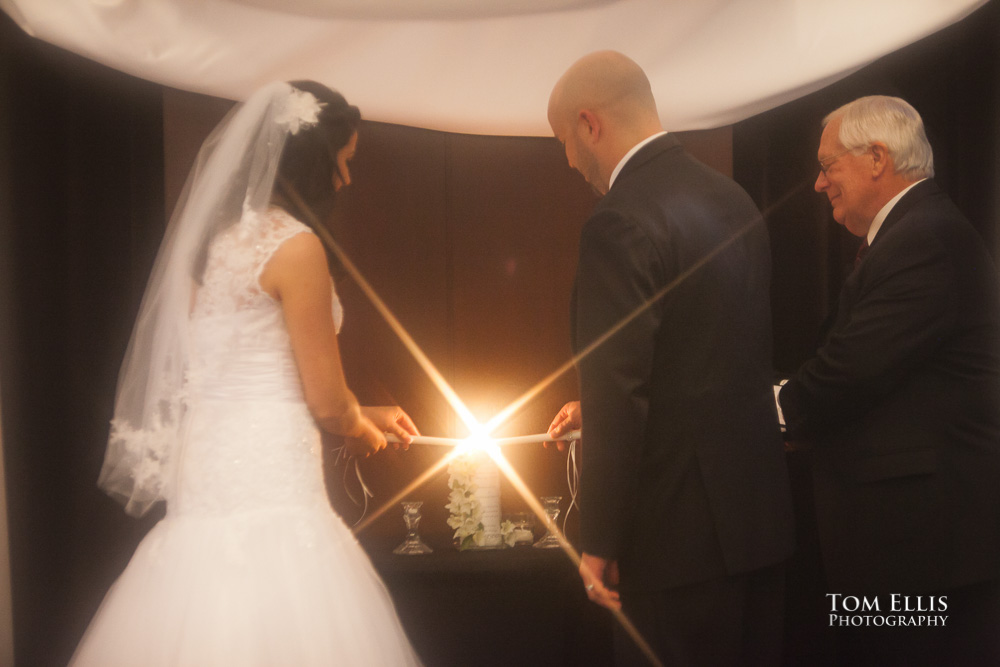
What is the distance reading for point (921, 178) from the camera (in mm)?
1593

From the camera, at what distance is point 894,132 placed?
160cm

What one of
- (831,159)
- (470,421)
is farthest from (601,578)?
(831,159)

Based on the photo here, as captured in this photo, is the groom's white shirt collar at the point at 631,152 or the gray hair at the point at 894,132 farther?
the gray hair at the point at 894,132

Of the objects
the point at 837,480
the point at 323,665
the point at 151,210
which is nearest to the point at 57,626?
the point at 323,665

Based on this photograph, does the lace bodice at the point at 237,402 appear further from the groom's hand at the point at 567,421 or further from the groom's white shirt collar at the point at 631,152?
the groom's hand at the point at 567,421

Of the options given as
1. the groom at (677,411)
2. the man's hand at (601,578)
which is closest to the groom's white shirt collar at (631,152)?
the groom at (677,411)

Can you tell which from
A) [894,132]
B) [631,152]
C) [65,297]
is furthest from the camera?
[65,297]

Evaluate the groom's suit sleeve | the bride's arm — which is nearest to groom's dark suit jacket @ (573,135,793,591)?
the groom's suit sleeve

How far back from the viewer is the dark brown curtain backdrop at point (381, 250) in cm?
174

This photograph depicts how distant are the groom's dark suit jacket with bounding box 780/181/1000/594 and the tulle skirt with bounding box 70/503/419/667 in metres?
1.04

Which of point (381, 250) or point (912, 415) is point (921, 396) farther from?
point (381, 250)

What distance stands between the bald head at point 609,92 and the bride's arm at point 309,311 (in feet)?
1.85

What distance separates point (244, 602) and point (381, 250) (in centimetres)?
113

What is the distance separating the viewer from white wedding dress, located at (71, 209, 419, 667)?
1.41m
